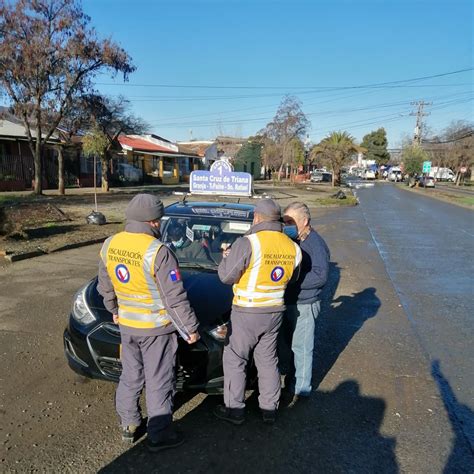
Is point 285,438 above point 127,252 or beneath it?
Result: beneath

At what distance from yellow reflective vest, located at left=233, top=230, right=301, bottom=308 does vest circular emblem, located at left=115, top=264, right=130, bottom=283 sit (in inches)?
30.5

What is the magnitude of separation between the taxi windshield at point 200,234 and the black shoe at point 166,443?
1975 millimetres

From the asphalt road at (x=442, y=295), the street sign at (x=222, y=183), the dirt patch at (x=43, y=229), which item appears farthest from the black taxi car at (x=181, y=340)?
the dirt patch at (x=43, y=229)

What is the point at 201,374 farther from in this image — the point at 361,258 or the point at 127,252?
the point at 361,258

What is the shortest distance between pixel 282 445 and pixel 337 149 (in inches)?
1771

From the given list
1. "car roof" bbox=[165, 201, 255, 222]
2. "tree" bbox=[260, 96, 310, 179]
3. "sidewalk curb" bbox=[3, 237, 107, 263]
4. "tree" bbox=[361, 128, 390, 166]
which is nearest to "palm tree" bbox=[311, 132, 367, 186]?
"tree" bbox=[260, 96, 310, 179]

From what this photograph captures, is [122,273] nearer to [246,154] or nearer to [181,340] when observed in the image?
[181,340]

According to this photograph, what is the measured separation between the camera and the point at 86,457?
2691 mm

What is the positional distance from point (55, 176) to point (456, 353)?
27797 millimetres

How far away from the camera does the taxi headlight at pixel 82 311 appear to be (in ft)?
10.8

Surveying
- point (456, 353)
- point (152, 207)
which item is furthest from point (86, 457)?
point (456, 353)

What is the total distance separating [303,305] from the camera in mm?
3420

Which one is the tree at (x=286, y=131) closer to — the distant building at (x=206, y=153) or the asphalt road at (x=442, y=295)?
the distant building at (x=206, y=153)

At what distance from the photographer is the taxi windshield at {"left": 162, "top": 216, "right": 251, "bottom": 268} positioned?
452 centimetres
